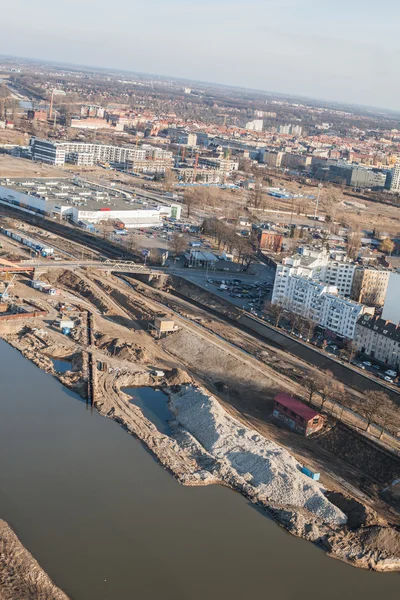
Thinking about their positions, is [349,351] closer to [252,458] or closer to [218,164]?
[252,458]

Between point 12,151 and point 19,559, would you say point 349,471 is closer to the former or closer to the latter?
point 19,559

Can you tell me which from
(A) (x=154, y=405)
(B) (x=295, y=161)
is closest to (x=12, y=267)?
(A) (x=154, y=405)

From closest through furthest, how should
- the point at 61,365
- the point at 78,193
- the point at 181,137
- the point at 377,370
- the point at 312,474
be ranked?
the point at 312,474 < the point at 61,365 < the point at 377,370 < the point at 78,193 < the point at 181,137

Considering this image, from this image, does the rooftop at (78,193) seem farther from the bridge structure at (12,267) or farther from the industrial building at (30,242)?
the bridge structure at (12,267)

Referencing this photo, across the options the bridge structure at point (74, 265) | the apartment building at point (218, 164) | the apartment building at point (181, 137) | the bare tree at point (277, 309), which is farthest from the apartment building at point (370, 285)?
the apartment building at point (181, 137)

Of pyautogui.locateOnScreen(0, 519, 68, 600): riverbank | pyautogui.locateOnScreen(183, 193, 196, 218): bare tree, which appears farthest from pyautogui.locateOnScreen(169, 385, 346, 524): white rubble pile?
pyautogui.locateOnScreen(183, 193, 196, 218): bare tree

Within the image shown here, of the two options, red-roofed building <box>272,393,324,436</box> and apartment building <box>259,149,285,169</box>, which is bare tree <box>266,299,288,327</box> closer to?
red-roofed building <box>272,393,324,436</box>

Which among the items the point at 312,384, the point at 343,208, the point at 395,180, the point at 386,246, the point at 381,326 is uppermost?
the point at 381,326
